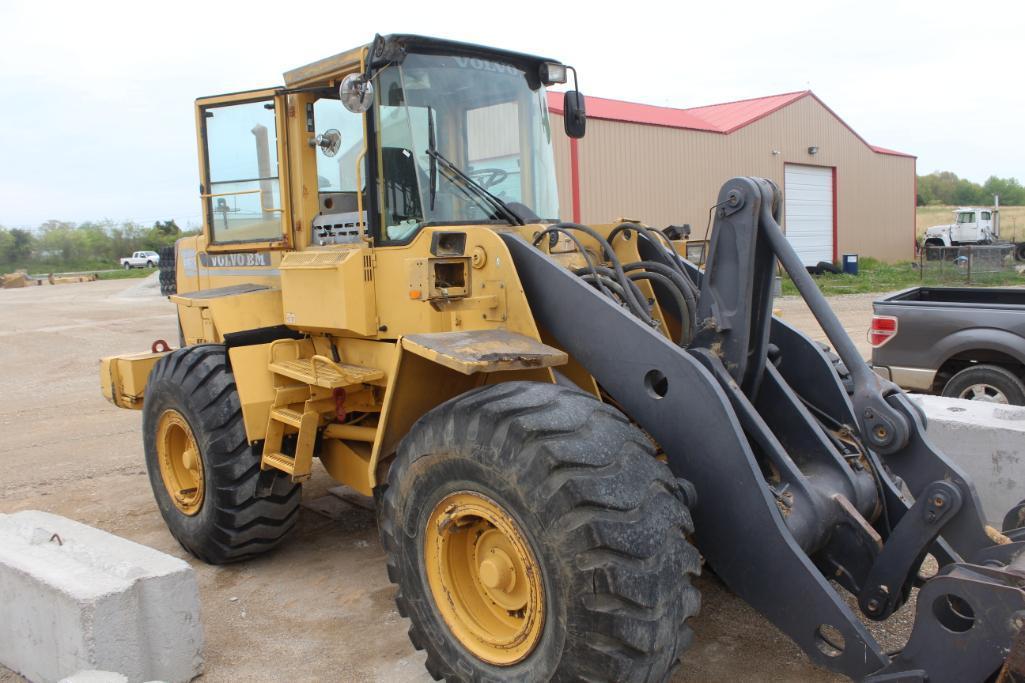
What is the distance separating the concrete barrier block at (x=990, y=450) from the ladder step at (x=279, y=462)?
12.2ft

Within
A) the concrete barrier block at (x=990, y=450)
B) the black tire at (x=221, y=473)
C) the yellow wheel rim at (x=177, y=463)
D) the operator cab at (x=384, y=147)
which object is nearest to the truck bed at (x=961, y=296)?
the concrete barrier block at (x=990, y=450)

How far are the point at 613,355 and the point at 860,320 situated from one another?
15.0 meters

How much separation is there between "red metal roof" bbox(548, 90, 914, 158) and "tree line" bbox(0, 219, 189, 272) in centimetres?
3505

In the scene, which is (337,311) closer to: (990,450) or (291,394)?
(291,394)

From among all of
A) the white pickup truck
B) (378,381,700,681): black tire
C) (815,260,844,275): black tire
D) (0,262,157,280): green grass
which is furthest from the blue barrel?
(0,262,157,280): green grass

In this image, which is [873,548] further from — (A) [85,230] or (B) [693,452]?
(A) [85,230]

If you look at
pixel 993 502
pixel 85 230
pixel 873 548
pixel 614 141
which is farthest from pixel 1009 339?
pixel 85 230

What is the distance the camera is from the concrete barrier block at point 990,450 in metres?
5.10

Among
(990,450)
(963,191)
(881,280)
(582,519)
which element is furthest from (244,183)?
(963,191)

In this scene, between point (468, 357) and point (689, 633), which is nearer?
point (689, 633)

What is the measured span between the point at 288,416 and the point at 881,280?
82.5 feet

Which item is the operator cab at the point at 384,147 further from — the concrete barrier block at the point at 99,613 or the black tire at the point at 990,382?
the black tire at the point at 990,382

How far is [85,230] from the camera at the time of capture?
211 ft

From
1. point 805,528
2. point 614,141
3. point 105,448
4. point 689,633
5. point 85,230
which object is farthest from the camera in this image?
point 85,230
